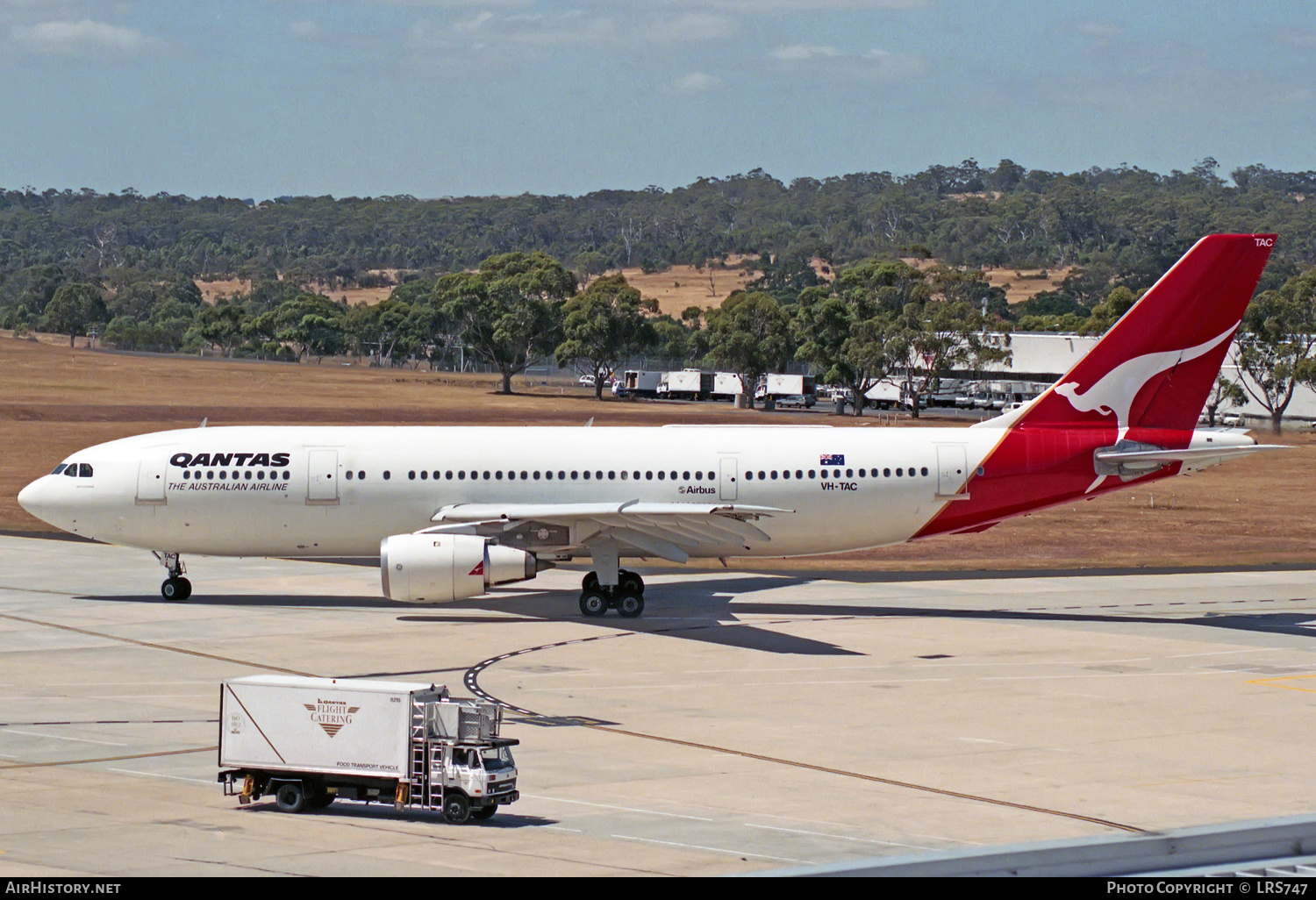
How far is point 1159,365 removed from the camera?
138 feet

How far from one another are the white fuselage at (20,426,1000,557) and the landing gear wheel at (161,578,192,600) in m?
1.32

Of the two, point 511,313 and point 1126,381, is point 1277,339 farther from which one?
point 1126,381

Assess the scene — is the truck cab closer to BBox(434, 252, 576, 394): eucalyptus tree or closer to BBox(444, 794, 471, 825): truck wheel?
BBox(444, 794, 471, 825): truck wheel

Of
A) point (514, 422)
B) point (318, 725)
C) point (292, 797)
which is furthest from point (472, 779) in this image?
point (514, 422)

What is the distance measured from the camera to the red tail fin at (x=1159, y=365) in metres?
41.9

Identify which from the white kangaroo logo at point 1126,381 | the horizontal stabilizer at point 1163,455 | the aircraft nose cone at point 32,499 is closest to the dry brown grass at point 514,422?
the horizontal stabilizer at point 1163,455

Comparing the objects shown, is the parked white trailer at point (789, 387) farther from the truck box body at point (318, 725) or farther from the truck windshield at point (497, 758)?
the truck box body at point (318, 725)

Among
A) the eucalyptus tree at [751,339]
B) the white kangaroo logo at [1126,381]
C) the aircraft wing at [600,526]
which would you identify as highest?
the eucalyptus tree at [751,339]

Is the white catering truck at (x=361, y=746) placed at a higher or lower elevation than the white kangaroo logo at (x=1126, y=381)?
lower

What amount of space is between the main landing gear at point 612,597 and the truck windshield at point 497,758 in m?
19.1

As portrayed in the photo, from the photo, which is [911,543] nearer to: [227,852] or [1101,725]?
[1101,725]

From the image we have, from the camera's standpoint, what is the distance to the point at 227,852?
18.6m

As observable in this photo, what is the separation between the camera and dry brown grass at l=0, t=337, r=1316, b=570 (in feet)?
191

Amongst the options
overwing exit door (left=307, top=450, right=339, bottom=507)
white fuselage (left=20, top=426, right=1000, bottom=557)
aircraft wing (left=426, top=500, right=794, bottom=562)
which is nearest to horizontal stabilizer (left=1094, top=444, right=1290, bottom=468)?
white fuselage (left=20, top=426, right=1000, bottom=557)
